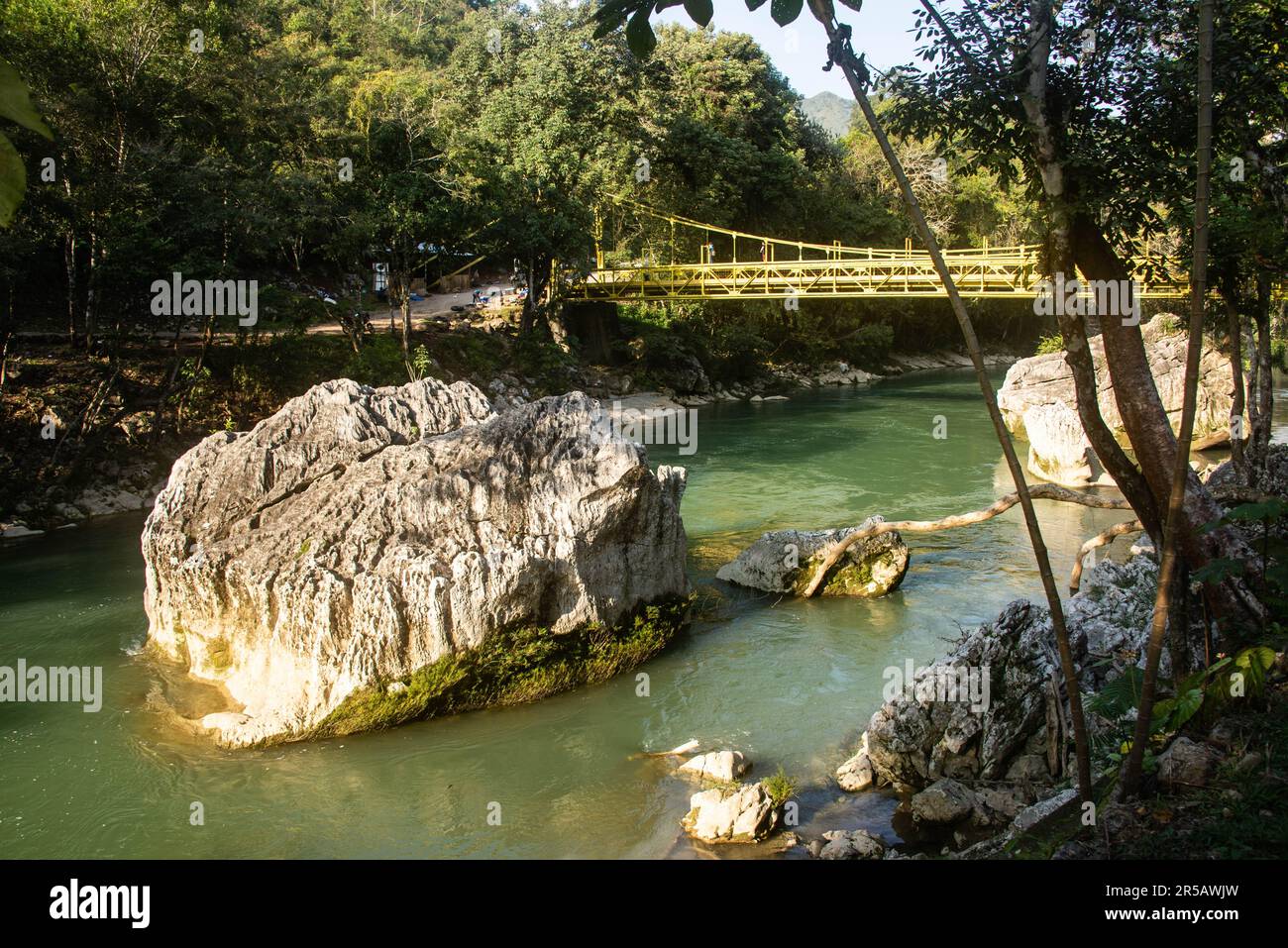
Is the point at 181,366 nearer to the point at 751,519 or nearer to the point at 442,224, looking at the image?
the point at 442,224

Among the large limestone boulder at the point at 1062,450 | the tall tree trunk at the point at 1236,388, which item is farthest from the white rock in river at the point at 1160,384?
the tall tree trunk at the point at 1236,388

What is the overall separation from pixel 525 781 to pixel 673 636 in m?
3.10

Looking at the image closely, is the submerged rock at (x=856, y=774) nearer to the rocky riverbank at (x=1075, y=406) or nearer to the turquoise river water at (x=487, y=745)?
the turquoise river water at (x=487, y=745)

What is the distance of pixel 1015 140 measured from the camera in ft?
20.5

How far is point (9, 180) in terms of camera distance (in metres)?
1.36

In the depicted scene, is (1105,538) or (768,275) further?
(768,275)

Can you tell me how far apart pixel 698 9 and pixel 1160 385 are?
20641mm

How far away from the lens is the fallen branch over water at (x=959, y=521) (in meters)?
6.91

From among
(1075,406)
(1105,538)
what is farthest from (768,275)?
(1105,538)

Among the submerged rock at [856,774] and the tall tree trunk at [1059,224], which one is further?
the submerged rock at [856,774]

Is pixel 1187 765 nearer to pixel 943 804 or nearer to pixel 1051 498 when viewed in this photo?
pixel 943 804

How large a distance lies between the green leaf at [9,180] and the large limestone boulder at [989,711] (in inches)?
269

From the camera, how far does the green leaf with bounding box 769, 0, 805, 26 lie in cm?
263

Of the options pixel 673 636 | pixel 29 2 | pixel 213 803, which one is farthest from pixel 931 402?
pixel 213 803
